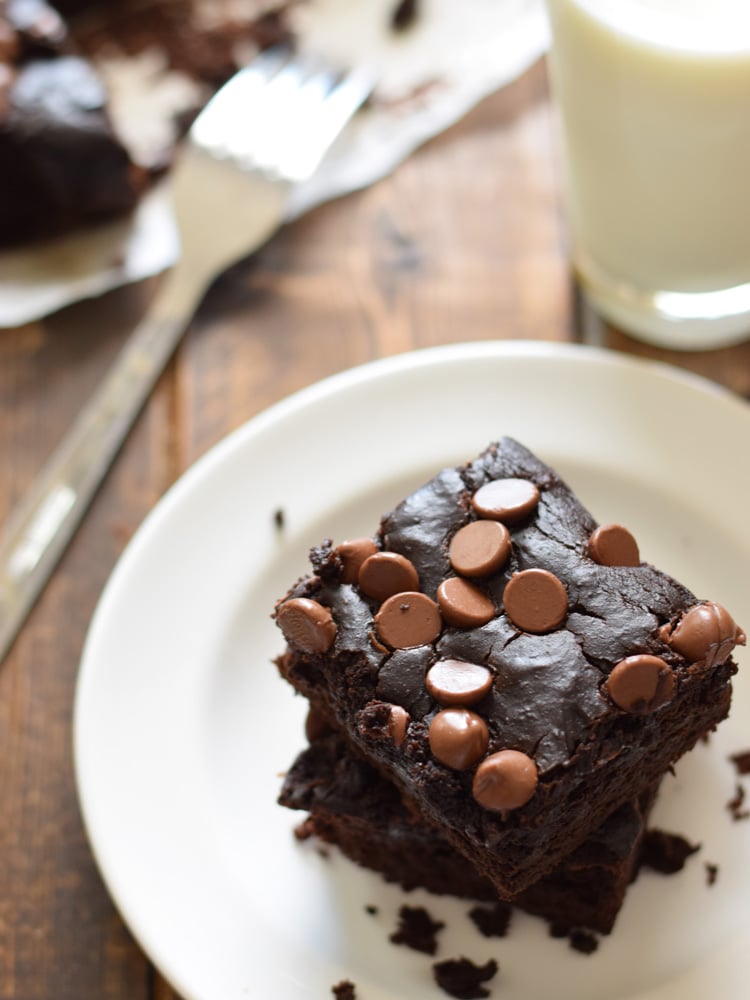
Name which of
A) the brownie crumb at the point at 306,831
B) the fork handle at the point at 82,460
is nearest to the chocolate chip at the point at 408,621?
the brownie crumb at the point at 306,831

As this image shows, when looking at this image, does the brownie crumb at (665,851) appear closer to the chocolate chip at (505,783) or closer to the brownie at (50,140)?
the chocolate chip at (505,783)

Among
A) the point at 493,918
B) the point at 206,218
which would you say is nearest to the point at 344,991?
the point at 493,918

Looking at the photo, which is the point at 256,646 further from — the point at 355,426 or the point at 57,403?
the point at 57,403

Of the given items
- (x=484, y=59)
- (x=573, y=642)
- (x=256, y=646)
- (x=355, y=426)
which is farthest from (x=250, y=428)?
(x=484, y=59)

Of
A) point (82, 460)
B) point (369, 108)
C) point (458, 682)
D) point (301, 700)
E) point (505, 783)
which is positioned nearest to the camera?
point (505, 783)

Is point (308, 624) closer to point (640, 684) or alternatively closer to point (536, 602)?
point (536, 602)

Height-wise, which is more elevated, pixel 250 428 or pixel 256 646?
pixel 250 428

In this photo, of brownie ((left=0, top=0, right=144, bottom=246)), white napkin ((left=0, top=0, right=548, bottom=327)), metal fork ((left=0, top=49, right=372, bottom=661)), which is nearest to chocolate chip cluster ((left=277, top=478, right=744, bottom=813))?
metal fork ((left=0, top=49, right=372, bottom=661))
